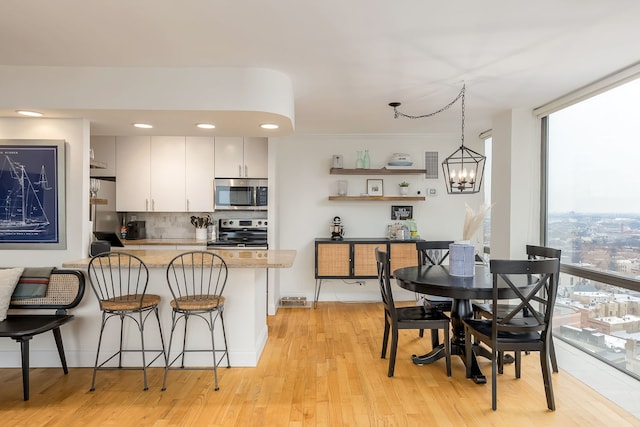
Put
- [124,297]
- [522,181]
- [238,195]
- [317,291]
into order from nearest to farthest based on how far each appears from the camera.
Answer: [124,297] < [522,181] < [238,195] < [317,291]

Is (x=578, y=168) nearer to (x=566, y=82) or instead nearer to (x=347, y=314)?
(x=566, y=82)

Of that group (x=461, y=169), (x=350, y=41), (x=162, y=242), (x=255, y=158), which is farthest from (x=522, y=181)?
(x=162, y=242)

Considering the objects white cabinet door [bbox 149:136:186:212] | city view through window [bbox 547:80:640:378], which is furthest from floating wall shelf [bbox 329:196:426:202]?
white cabinet door [bbox 149:136:186:212]

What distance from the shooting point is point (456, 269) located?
3248mm

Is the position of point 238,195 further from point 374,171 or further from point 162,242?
point 374,171

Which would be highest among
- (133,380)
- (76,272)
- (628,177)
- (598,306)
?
(628,177)

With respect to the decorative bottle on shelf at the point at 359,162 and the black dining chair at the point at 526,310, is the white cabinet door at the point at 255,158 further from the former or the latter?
the black dining chair at the point at 526,310

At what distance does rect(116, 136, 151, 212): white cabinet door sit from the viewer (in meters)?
5.14

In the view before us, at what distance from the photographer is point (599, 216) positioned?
11.1 ft

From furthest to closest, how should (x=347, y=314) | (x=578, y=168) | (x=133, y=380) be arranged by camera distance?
(x=347, y=314) < (x=578, y=168) < (x=133, y=380)

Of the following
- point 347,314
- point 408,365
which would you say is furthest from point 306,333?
point 408,365

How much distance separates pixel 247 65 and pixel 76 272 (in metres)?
2.13

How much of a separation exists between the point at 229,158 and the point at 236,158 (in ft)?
0.29

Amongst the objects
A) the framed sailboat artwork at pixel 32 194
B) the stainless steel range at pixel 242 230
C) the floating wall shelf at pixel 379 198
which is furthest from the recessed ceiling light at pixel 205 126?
the floating wall shelf at pixel 379 198
